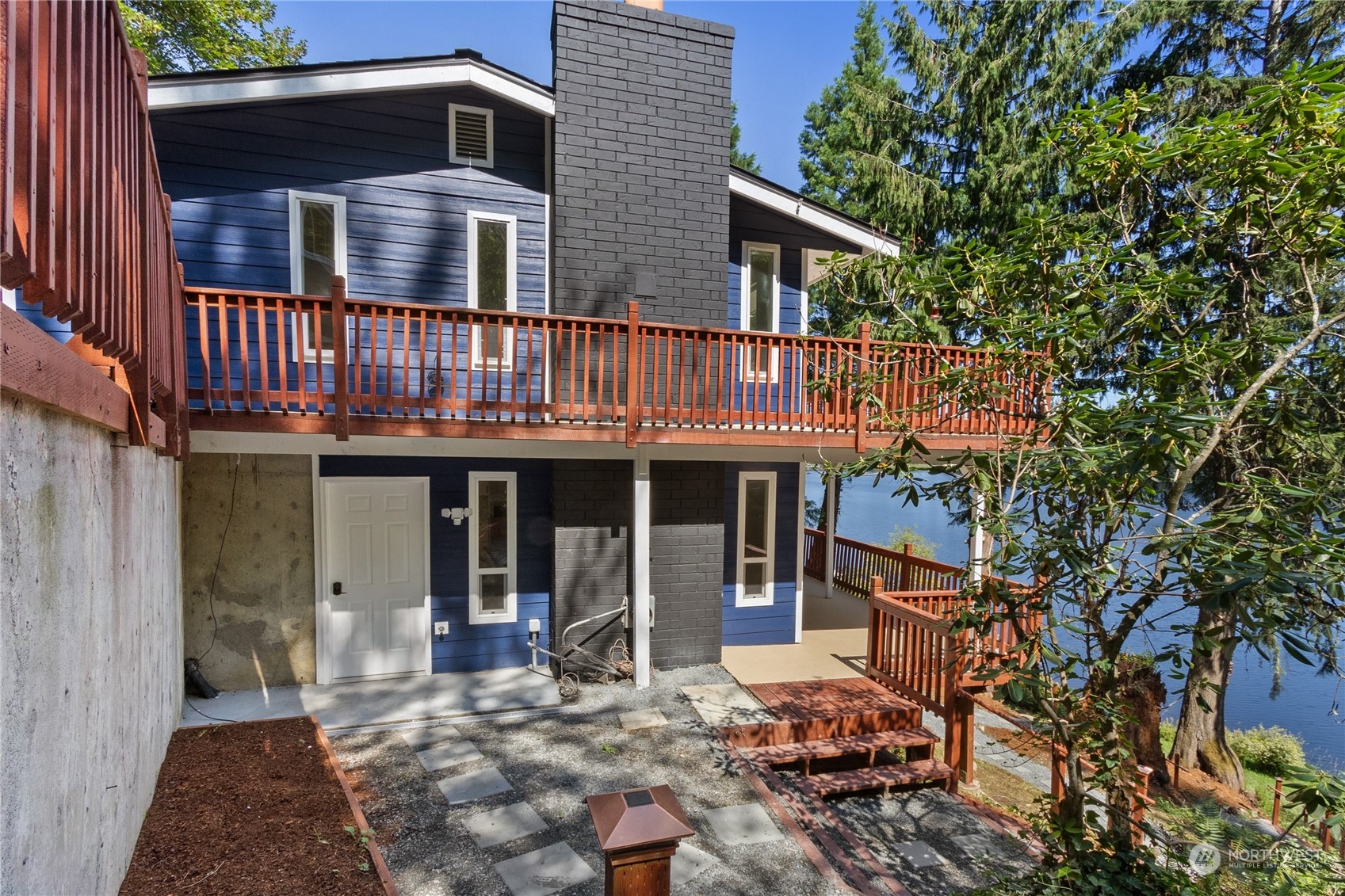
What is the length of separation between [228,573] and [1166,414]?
7.11 m

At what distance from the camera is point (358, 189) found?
241 inches

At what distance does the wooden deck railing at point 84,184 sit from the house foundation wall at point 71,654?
0.33 m

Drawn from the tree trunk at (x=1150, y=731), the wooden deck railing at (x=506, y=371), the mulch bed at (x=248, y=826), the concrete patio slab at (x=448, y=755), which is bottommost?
the tree trunk at (x=1150, y=731)

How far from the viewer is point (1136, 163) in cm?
333

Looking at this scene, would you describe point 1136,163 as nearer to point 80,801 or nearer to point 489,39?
point 80,801

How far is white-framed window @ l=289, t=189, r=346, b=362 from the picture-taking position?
5969mm

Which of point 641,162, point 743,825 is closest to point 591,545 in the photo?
point 743,825

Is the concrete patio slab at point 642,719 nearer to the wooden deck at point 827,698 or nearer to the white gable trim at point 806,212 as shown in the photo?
the wooden deck at point 827,698

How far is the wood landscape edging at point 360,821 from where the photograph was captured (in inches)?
122

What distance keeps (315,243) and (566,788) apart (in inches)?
217

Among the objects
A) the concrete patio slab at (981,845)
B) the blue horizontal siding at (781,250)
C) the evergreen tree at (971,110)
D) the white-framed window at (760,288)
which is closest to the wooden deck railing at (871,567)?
the concrete patio slab at (981,845)

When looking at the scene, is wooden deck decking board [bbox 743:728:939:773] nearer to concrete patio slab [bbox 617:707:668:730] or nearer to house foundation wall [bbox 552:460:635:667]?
concrete patio slab [bbox 617:707:668:730]

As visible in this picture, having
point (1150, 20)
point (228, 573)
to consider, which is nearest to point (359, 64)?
point (228, 573)

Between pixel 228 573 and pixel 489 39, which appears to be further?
pixel 489 39
